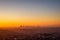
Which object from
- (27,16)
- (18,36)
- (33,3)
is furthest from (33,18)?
(18,36)

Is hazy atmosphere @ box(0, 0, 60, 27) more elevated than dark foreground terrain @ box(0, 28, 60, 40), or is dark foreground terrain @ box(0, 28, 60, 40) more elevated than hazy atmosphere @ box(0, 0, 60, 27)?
hazy atmosphere @ box(0, 0, 60, 27)

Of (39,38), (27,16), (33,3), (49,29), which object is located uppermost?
(33,3)

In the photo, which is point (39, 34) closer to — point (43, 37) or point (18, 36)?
point (43, 37)

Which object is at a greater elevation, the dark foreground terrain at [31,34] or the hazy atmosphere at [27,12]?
the hazy atmosphere at [27,12]

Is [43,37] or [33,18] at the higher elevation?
[33,18]

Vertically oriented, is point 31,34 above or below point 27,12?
below

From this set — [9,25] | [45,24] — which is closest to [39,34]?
[45,24]

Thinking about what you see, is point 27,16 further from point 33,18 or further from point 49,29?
point 49,29
